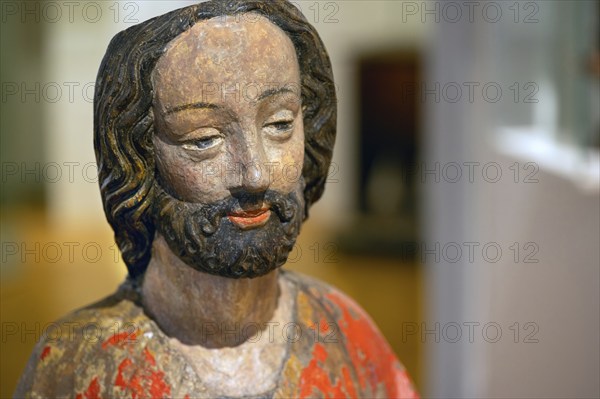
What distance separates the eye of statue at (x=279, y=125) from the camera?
1.46 m

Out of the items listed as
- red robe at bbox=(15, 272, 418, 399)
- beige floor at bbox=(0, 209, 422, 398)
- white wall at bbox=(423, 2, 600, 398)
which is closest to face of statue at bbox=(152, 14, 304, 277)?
red robe at bbox=(15, 272, 418, 399)

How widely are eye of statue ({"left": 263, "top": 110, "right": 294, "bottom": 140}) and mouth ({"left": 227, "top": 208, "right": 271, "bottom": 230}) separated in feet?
0.43

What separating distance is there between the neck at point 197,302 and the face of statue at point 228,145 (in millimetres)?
70

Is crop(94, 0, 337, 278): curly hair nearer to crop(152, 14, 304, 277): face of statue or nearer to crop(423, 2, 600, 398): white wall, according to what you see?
crop(152, 14, 304, 277): face of statue

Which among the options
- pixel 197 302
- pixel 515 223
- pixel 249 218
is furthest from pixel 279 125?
pixel 515 223

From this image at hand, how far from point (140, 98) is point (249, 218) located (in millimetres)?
273

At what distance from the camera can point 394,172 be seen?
5250mm

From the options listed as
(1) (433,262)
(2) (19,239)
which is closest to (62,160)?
(2) (19,239)

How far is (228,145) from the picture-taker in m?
1.43

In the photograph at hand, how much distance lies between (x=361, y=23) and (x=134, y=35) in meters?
3.86

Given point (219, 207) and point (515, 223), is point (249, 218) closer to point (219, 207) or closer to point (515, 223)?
point (219, 207)

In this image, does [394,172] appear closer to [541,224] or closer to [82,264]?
[82,264]

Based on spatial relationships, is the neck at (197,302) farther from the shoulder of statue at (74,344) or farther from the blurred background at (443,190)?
the blurred background at (443,190)

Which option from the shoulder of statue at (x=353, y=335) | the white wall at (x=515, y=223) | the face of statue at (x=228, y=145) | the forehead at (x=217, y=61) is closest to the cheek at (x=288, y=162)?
the face of statue at (x=228, y=145)
